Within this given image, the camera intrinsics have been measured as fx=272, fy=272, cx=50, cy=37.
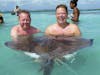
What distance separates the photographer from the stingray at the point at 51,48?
3.99 m

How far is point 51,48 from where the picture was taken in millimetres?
4473

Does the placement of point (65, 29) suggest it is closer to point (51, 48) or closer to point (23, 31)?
point (23, 31)

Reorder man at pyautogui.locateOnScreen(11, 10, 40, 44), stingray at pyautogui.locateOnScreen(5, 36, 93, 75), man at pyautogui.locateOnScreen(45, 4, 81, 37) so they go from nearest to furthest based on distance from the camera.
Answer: stingray at pyautogui.locateOnScreen(5, 36, 93, 75), man at pyautogui.locateOnScreen(11, 10, 40, 44), man at pyautogui.locateOnScreen(45, 4, 81, 37)

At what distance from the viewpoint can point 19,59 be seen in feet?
15.4

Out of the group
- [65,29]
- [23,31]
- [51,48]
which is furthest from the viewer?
[65,29]

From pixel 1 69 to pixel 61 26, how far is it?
1.90 metres

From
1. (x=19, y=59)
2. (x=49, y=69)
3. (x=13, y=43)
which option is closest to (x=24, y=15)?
(x=13, y=43)

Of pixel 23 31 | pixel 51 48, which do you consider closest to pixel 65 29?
pixel 23 31

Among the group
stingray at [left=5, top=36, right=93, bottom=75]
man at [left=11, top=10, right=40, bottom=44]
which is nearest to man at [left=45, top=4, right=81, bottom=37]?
stingray at [left=5, top=36, right=93, bottom=75]

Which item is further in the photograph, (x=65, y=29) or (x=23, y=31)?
(x=65, y=29)

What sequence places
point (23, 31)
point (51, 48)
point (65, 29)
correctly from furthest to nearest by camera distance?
1. point (65, 29)
2. point (23, 31)
3. point (51, 48)

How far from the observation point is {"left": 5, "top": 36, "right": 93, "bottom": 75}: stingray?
157 inches

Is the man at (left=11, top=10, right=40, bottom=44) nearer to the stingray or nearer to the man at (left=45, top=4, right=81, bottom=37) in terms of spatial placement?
the stingray

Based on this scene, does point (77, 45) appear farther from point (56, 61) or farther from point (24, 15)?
point (24, 15)
